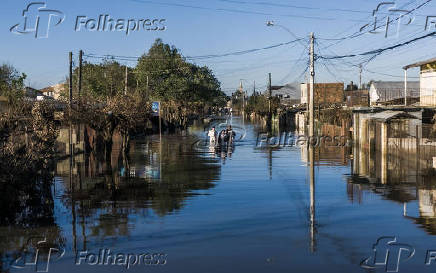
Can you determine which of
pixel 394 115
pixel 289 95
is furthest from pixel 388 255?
pixel 289 95

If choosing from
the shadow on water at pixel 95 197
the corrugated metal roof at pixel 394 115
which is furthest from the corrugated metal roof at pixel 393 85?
the shadow on water at pixel 95 197

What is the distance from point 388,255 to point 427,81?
2901 centimetres

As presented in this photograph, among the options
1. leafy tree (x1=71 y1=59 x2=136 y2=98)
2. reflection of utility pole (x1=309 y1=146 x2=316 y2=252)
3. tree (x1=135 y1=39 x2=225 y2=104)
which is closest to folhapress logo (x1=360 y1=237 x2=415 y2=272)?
reflection of utility pole (x1=309 y1=146 x2=316 y2=252)

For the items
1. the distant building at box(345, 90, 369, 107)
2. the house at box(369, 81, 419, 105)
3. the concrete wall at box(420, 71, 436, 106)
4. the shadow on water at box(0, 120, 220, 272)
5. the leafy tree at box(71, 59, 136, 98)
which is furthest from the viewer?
the leafy tree at box(71, 59, 136, 98)

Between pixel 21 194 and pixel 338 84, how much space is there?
7745cm

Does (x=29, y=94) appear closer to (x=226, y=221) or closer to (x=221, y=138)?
(x=221, y=138)

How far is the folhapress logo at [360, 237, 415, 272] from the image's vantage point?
9.29m

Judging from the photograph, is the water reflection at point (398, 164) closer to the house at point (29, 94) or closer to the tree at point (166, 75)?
the house at point (29, 94)

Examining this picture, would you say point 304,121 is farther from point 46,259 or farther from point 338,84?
point 46,259

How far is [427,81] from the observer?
3622 cm

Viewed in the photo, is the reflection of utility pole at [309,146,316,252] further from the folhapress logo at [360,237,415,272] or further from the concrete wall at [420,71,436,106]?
the concrete wall at [420,71,436,106]

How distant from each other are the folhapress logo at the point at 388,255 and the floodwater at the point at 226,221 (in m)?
0.04

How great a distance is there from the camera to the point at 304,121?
200 ft

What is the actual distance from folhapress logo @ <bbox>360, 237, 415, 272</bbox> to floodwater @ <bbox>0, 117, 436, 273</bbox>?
4 centimetres
